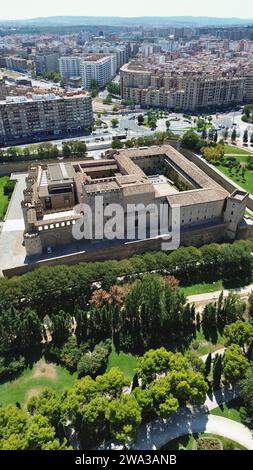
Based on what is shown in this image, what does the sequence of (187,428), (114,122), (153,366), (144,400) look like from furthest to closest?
1. (114,122)
2. (153,366)
3. (187,428)
4. (144,400)

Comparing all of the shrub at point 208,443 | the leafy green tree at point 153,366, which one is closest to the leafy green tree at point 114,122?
the leafy green tree at point 153,366

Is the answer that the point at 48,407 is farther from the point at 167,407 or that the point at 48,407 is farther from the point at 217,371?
the point at 217,371

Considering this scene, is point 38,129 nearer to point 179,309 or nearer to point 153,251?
point 153,251

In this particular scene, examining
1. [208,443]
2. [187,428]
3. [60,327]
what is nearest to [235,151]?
[60,327]

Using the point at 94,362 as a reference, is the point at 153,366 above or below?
above

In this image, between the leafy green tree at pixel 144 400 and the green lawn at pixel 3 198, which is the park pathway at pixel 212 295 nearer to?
the leafy green tree at pixel 144 400

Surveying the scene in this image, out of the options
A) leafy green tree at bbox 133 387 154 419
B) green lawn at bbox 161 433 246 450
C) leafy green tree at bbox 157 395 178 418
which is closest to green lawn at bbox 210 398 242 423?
green lawn at bbox 161 433 246 450

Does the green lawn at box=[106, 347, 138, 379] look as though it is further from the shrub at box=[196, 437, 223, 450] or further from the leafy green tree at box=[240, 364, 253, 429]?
the leafy green tree at box=[240, 364, 253, 429]
